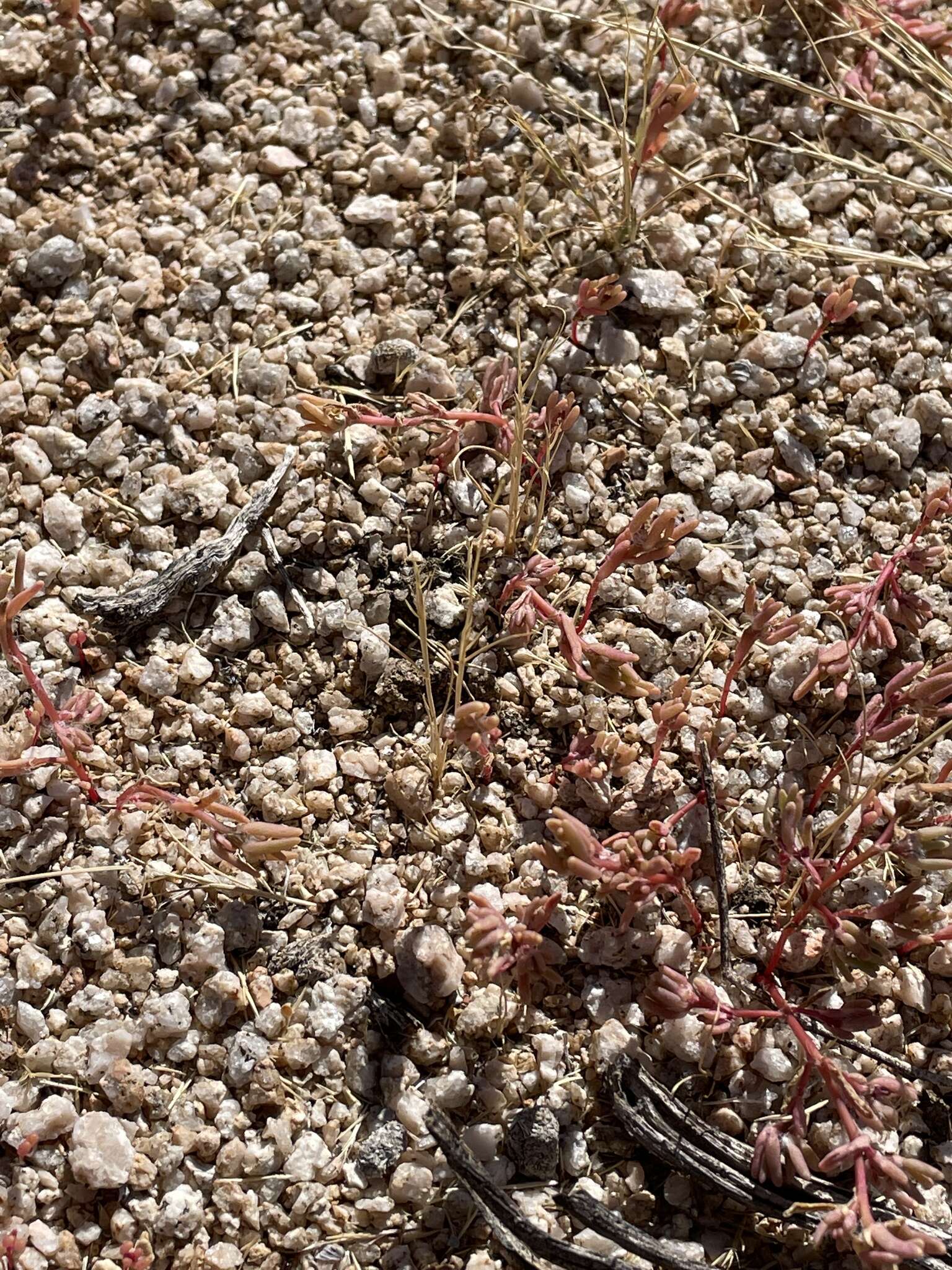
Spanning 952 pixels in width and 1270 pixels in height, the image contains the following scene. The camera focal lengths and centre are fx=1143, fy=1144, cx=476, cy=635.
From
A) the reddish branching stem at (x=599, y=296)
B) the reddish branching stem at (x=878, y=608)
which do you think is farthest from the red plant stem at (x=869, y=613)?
the reddish branching stem at (x=599, y=296)

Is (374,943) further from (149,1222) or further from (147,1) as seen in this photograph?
(147,1)

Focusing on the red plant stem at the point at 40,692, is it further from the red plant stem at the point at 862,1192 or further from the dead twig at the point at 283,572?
the red plant stem at the point at 862,1192

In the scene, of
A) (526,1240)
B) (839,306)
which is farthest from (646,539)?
(526,1240)

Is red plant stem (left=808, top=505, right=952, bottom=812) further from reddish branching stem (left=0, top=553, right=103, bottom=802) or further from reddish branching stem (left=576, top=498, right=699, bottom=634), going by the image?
reddish branching stem (left=0, top=553, right=103, bottom=802)

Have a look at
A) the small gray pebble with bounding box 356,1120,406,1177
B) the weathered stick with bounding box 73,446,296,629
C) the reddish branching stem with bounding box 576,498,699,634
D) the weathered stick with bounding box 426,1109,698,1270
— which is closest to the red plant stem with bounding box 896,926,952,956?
the weathered stick with bounding box 426,1109,698,1270

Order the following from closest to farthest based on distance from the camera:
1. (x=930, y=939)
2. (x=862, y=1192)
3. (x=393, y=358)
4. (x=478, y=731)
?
(x=862, y=1192) < (x=930, y=939) < (x=478, y=731) < (x=393, y=358)

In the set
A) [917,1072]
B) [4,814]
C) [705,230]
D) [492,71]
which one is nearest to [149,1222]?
[4,814]

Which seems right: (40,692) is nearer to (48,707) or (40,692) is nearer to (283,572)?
(48,707)
